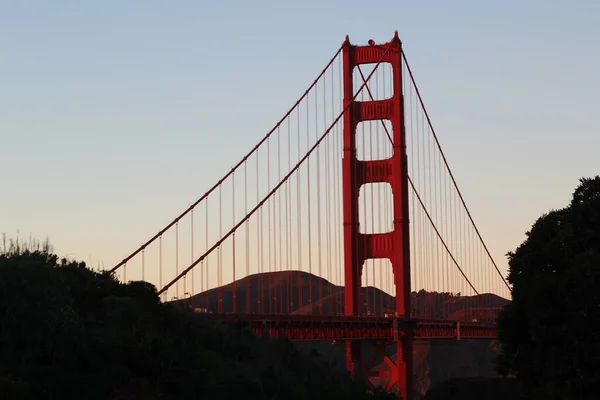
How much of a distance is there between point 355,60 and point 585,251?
2796 centimetres

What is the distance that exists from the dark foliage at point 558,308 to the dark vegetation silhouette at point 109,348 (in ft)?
21.0

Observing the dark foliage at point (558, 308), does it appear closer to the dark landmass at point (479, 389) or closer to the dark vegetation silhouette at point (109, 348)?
the dark vegetation silhouette at point (109, 348)

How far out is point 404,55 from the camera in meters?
64.5

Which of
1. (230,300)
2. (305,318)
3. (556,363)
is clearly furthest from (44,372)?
(230,300)

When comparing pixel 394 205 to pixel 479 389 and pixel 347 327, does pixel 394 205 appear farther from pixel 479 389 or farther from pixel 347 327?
pixel 479 389

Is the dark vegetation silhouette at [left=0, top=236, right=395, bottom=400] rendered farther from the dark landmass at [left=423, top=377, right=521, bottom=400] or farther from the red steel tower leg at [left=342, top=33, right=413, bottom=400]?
the dark landmass at [left=423, top=377, right=521, bottom=400]

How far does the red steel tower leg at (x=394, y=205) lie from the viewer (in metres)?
57.2

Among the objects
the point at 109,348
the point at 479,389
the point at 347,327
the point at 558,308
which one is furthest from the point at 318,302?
the point at 109,348

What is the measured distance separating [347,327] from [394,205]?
12.9 m

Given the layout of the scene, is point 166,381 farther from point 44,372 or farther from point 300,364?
point 300,364

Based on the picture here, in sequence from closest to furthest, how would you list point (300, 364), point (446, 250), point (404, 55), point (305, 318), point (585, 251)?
point (300, 364)
point (585, 251)
point (305, 318)
point (404, 55)
point (446, 250)

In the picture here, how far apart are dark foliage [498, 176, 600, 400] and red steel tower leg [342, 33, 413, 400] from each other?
20302 millimetres

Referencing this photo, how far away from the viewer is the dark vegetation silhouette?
23266mm

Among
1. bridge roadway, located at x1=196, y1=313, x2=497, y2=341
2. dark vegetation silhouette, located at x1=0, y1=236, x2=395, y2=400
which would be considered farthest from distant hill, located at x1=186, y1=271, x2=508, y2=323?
dark vegetation silhouette, located at x1=0, y1=236, x2=395, y2=400
